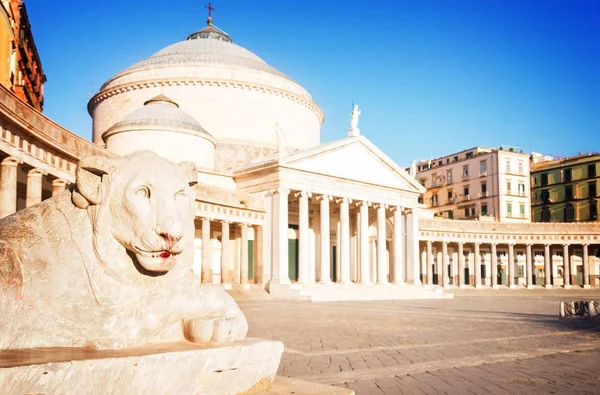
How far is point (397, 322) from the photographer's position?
19109mm

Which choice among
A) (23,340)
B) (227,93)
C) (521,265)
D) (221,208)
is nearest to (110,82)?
(227,93)

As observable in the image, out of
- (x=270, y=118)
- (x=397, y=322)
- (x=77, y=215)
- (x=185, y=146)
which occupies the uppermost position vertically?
(x=270, y=118)

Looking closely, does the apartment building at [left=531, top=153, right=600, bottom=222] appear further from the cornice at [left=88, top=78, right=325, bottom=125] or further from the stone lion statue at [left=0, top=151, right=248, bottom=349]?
the stone lion statue at [left=0, top=151, right=248, bottom=349]

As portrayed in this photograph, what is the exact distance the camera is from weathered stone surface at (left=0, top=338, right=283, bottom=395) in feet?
10.9

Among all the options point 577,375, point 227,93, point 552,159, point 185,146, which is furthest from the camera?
point 552,159

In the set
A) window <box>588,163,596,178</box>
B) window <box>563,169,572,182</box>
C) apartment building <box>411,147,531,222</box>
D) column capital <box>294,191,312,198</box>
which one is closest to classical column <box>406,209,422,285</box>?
column capital <box>294,191,312,198</box>

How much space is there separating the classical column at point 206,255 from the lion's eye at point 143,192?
3141cm

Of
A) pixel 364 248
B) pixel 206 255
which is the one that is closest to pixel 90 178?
pixel 206 255

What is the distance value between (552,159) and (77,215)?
8690cm

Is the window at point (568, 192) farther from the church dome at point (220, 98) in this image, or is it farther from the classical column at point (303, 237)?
the classical column at point (303, 237)

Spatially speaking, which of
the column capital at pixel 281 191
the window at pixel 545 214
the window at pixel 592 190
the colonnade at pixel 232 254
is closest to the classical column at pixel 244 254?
the colonnade at pixel 232 254

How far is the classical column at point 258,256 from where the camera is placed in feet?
128

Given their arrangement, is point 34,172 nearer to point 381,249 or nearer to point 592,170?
point 381,249

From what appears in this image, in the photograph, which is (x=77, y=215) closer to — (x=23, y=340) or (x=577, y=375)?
(x=23, y=340)
